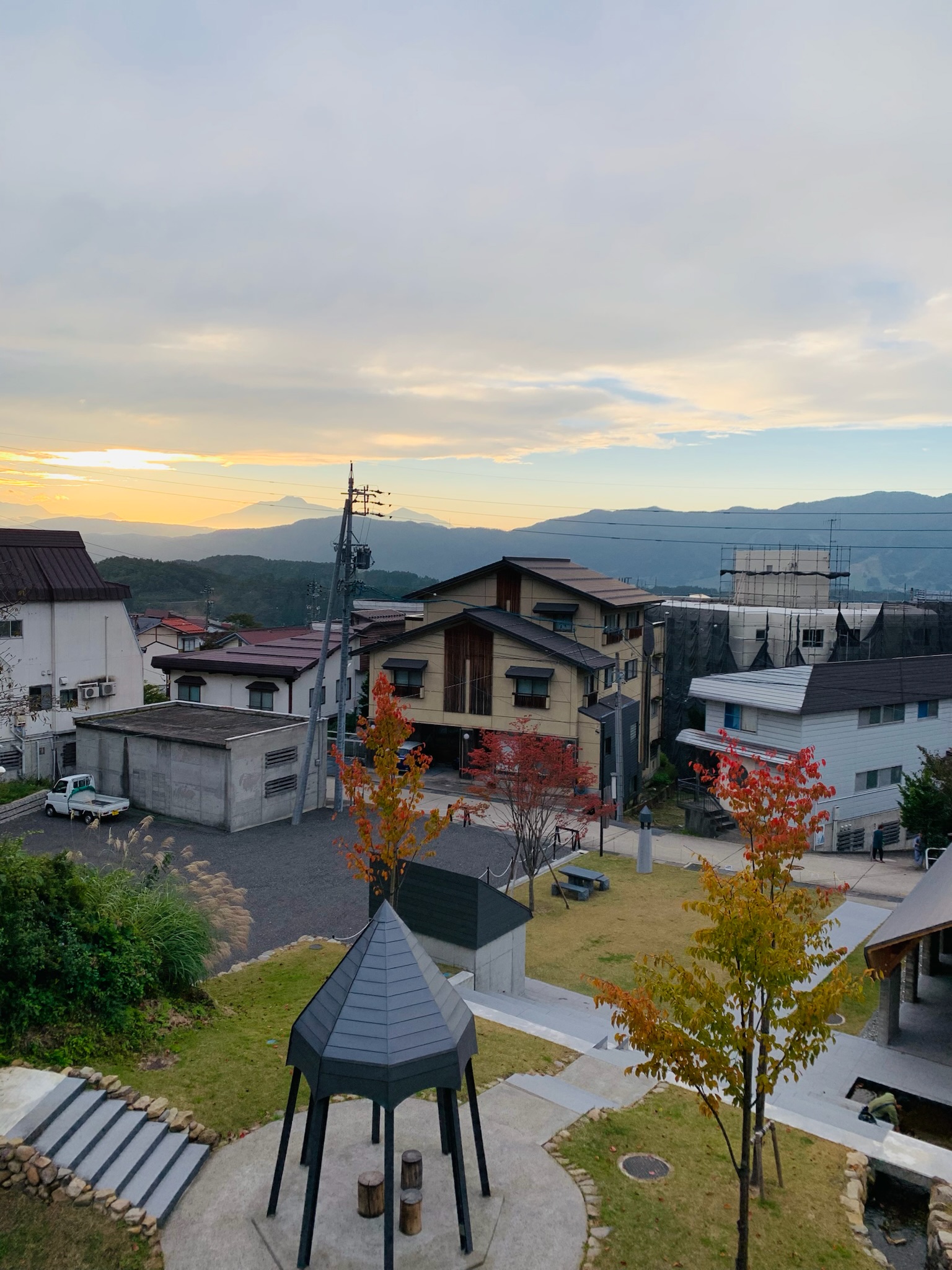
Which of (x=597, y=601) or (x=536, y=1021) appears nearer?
(x=536, y=1021)

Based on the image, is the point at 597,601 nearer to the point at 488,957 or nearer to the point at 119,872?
the point at 488,957

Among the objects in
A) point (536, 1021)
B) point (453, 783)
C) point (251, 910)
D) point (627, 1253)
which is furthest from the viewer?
point (453, 783)

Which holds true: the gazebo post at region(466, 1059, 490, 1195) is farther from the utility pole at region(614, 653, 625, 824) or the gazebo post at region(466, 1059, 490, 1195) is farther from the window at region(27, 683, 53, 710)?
the window at region(27, 683, 53, 710)

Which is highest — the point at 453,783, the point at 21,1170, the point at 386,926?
the point at 386,926

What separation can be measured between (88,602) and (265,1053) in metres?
29.8

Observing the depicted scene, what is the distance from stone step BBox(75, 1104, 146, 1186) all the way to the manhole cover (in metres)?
5.97

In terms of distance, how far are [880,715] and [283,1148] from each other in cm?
2910

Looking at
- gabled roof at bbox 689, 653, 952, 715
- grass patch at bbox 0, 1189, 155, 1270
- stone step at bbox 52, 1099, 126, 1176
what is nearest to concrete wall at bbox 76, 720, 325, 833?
gabled roof at bbox 689, 653, 952, 715

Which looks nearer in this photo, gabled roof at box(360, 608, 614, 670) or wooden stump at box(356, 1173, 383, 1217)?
wooden stump at box(356, 1173, 383, 1217)

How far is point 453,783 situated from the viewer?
3575 centimetres

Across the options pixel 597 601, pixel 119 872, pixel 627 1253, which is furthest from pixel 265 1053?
pixel 597 601

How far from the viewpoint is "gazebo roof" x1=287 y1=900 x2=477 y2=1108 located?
8.27 metres

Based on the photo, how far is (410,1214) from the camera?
8891 mm

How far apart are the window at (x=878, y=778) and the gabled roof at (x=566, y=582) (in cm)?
1260
